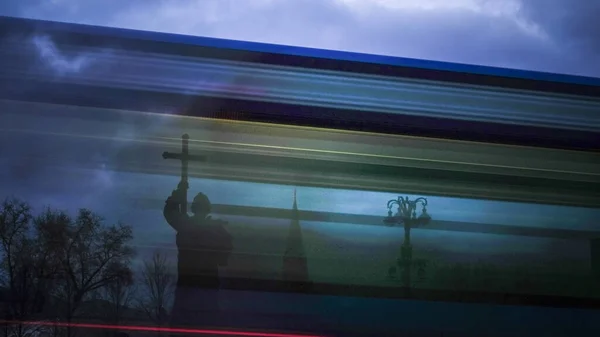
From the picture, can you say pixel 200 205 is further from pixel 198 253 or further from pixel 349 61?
pixel 349 61

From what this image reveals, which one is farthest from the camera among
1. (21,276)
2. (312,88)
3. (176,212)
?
(312,88)

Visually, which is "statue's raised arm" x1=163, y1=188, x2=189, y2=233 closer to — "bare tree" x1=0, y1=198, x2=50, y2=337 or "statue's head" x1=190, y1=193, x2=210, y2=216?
"statue's head" x1=190, y1=193, x2=210, y2=216

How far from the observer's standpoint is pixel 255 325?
76.6 inches

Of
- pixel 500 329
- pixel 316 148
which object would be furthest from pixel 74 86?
pixel 500 329

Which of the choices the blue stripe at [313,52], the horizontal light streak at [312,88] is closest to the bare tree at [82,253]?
the horizontal light streak at [312,88]

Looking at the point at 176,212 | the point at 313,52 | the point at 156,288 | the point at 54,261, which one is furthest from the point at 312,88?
the point at 54,261

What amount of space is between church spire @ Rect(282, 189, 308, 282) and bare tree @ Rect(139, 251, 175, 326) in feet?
1.14

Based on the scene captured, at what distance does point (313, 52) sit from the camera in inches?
81.2

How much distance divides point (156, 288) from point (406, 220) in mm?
800

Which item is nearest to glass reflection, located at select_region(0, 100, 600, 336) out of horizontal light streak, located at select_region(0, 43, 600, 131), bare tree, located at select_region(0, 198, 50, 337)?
bare tree, located at select_region(0, 198, 50, 337)

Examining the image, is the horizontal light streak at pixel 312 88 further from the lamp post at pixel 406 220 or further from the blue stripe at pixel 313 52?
the lamp post at pixel 406 220

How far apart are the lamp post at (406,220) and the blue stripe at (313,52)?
0.44m

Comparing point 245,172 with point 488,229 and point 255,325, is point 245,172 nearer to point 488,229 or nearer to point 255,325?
point 255,325

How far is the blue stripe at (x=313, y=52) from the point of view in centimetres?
196
